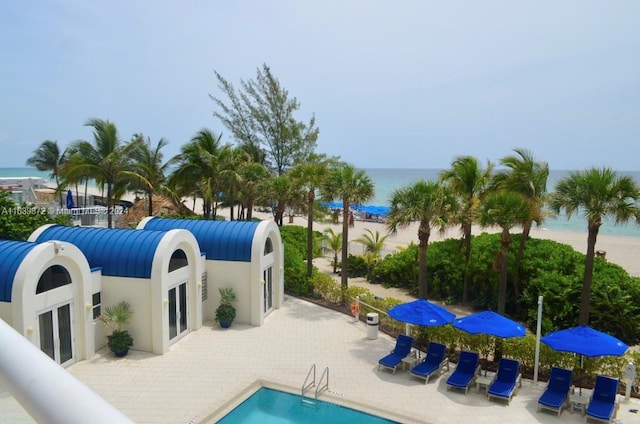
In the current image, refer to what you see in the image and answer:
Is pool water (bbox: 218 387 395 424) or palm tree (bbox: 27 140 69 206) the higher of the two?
palm tree (bbox: 27 140 69 206)

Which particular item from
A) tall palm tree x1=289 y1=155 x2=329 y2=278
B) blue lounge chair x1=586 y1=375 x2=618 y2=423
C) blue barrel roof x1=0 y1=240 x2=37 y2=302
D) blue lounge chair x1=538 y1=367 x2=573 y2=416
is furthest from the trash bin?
blue barrel roof x1=0 y1=240 x2=37 y2=302

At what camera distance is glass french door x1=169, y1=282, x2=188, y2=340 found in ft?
53.7

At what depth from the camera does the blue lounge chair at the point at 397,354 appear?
1455cm

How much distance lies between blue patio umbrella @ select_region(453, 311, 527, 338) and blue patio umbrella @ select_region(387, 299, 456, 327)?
0.55 meters

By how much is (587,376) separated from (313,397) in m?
8.05

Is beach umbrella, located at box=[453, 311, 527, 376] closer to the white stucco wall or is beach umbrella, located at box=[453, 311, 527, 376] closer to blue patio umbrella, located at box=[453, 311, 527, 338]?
blue patio umbrella, located at box=[453, 311, 527, 338]

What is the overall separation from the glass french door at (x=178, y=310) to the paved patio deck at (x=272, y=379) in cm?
42

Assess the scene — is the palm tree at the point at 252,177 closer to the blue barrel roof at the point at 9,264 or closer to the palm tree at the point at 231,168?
the palm tree at the point at 231,168

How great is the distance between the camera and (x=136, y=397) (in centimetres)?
1253

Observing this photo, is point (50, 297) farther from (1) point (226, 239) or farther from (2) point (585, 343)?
(2) point (585, 343)

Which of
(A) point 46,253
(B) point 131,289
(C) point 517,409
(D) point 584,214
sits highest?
(D) point 584,214

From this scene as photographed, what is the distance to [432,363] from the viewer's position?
14.5 meters

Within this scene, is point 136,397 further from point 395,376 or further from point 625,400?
point 625,400

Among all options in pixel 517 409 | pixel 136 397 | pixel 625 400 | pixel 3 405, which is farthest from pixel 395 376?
pixel 3 405
